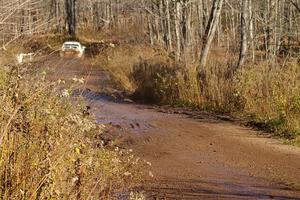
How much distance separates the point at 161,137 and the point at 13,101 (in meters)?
7.33

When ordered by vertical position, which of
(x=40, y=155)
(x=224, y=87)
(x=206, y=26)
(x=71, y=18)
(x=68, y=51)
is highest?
(x=71, y=18)

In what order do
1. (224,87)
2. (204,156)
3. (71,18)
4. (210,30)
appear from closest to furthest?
(204,156) → (224,87) → (210,30) → (71,18)

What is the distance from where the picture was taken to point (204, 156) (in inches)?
400

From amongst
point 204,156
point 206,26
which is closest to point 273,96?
point 204,156

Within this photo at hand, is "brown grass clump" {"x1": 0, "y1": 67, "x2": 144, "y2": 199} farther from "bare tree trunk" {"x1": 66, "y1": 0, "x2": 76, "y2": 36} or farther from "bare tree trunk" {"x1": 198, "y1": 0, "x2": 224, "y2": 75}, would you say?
"bare tree trunk" {"x1": 66, "y1": 0, "x2": 76, "y2": 36}

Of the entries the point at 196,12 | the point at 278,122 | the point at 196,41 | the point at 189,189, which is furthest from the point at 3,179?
the point at 196,12

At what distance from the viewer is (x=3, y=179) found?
455cm

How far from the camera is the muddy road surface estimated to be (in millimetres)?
7879

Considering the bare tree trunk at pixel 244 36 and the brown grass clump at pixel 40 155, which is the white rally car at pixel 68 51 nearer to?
the brown grass clump at pixel 40 155

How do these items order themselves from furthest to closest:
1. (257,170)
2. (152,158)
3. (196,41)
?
(196,41), (152,158), (257,170)

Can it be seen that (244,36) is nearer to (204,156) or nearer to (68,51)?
(68,51)

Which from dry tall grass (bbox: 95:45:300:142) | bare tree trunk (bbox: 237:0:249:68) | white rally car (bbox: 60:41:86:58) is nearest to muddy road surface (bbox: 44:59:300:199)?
white rally car (bbox: 60:41:86:58)

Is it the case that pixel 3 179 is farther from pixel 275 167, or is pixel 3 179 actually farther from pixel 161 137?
pixel 161 137

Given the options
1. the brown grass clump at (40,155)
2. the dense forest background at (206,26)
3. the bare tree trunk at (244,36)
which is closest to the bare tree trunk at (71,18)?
the dense forest background at (206,26)
